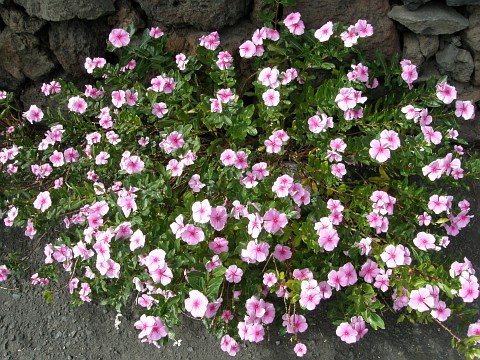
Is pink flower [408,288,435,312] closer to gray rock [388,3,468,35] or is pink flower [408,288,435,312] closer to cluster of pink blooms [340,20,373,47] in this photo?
cluster of pink blooms [340,20,373,47]

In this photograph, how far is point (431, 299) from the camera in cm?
191

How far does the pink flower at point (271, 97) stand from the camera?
7.50ft

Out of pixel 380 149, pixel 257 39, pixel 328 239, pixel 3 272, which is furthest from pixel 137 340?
pixel 257 39

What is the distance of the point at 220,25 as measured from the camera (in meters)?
2.54

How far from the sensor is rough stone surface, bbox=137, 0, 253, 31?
2.47 m

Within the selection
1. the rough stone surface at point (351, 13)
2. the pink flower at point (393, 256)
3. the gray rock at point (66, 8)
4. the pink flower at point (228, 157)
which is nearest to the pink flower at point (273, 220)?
the pink flower at point (228, 157)

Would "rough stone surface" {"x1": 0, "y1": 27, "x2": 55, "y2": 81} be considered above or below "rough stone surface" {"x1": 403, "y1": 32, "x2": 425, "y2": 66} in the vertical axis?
above

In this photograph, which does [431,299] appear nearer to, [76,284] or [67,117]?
[76,284]

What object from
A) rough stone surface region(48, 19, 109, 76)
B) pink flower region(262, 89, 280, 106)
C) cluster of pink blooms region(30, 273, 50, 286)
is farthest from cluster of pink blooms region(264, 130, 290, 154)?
cluster of pink blooms region(30, 273, 50, 286)

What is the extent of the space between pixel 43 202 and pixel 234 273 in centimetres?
82

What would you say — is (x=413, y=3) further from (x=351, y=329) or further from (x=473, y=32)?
(x=351, y=329)

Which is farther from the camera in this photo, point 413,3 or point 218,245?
point 413,3

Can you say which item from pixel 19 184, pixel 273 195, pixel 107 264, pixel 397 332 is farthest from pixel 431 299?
pixel 19 184

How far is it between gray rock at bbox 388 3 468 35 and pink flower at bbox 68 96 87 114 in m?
1.51
